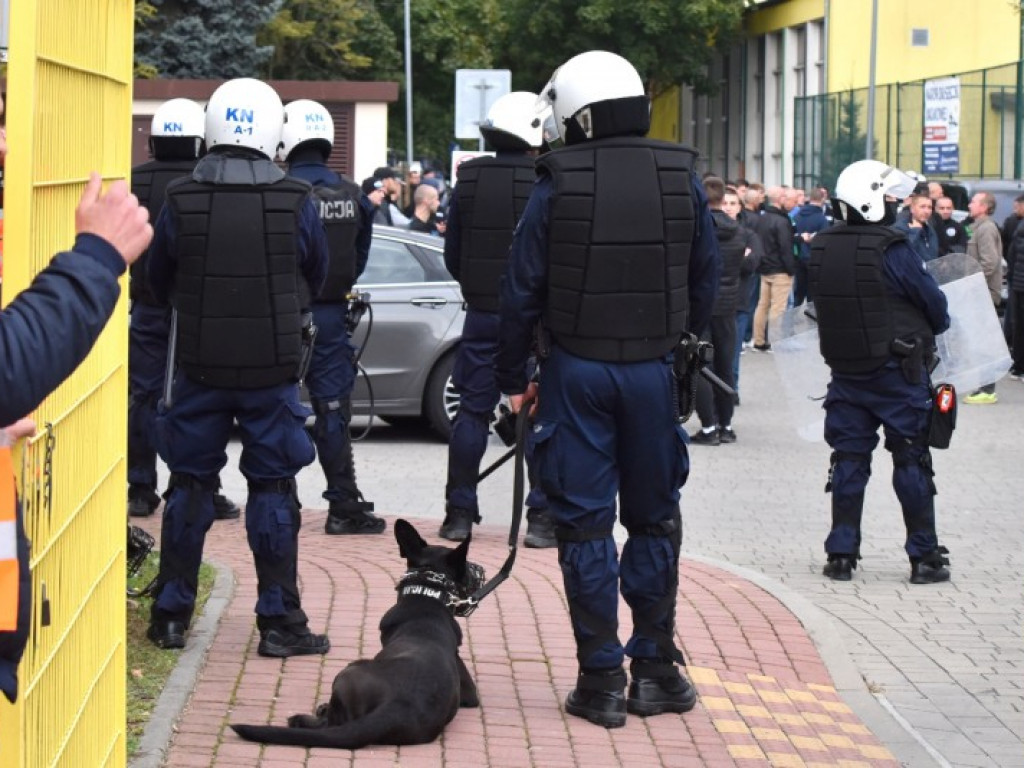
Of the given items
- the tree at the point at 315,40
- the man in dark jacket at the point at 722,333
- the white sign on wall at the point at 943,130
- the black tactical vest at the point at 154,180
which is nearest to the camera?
the black tactical vest at the point at 154,180

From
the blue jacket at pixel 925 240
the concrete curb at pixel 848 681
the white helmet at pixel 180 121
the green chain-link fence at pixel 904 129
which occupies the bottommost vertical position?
the concrete curb at pixel 848 681

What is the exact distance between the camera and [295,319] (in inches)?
266

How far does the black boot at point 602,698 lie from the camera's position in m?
6.12

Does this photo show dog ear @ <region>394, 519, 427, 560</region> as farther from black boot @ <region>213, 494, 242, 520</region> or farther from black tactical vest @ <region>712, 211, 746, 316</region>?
black tactical vest @ <region>712, 211, 746, 316</region>

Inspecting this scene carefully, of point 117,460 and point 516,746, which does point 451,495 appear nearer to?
point 516,746

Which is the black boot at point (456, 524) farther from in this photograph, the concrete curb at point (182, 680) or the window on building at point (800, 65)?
the window on building at point (800, 65)

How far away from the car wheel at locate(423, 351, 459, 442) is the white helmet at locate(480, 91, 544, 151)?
14.8 ft

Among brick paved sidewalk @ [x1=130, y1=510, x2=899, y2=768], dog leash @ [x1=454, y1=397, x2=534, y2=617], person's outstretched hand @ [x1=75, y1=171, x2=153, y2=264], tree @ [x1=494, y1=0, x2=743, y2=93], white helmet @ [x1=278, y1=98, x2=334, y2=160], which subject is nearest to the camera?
person's outstretched hand @ [x1=75, y1=171, x2=153, y2=264]

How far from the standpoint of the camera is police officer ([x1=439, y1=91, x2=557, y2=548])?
30.8 ft

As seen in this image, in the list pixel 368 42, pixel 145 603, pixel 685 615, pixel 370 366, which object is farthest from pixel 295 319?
pixel 368 42

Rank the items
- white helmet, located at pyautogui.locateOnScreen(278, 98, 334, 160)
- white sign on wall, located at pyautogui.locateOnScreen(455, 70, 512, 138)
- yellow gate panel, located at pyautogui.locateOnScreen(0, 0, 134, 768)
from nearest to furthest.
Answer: yellow gate panel, located at pyautogui.locateOnScreen(0, 0, 134, 768) → white helmet, located at pyautogui.locateOnScreen(278, 98, 334, 160) → white sign on wall, located at pyautogui.locateOnScreen(455, 70, 512, 138)

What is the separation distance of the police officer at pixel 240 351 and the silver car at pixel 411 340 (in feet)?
22.7

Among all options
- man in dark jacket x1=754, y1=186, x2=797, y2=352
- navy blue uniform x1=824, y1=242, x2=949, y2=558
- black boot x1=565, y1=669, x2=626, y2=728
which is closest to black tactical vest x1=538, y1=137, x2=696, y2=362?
black boot x1=565, y1=669, x2=626, y2=728

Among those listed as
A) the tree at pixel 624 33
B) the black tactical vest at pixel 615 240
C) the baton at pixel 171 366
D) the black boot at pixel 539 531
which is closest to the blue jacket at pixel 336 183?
the black boot at pixel 539 531
